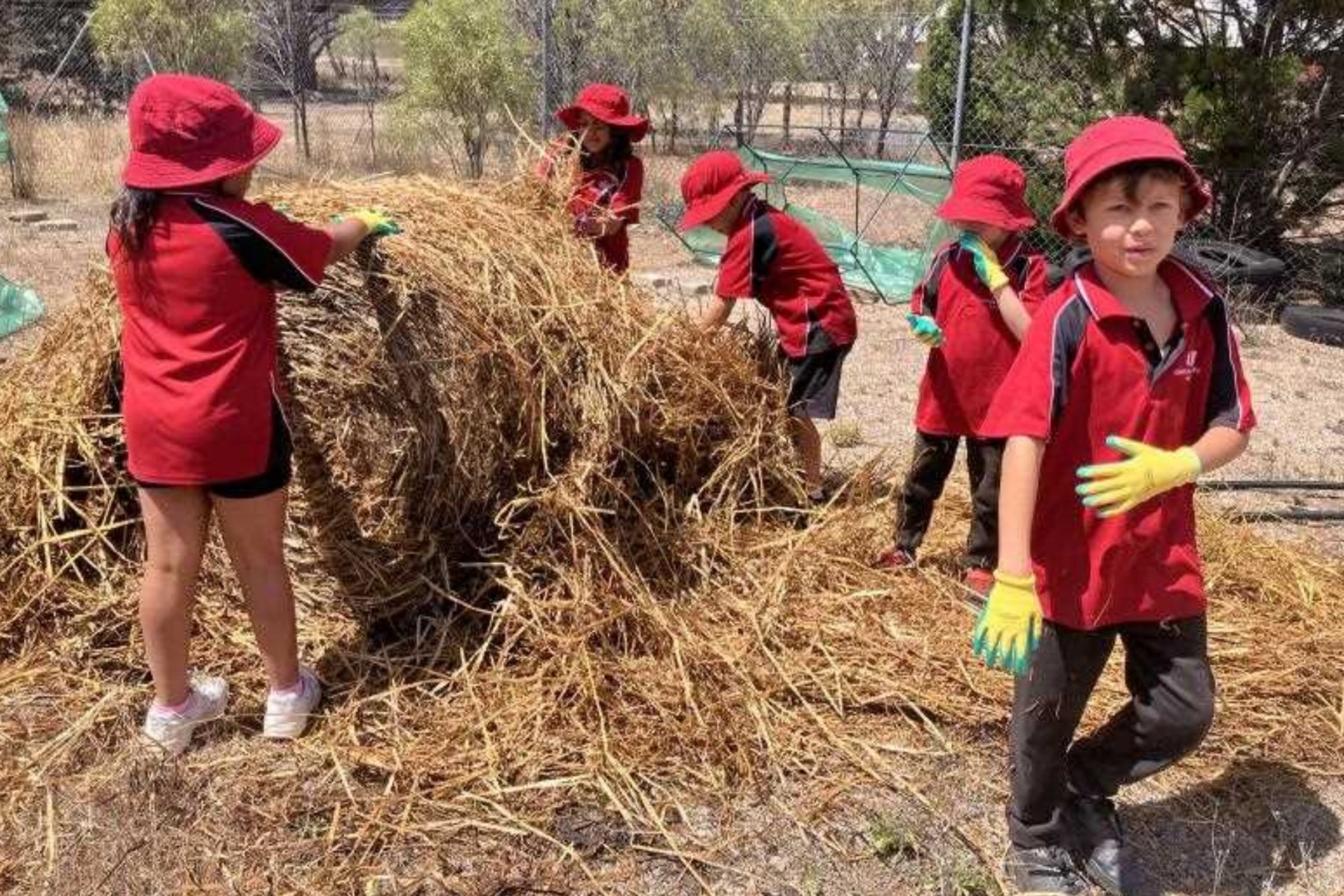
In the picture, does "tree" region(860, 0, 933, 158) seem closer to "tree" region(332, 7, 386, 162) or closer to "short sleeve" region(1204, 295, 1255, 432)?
"tree" region(332, 7, 386, 162)

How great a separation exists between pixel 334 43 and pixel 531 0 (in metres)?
16.8

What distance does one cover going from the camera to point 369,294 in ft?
10.4

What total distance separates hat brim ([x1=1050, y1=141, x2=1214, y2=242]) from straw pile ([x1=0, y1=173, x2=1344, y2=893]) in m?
1.41

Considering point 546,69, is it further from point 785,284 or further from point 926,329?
point 926,329

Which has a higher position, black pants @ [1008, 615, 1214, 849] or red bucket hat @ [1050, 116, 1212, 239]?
red bucket hat @ [1050, 116, 1212, 239]

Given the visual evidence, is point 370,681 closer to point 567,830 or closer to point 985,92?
point 567,830

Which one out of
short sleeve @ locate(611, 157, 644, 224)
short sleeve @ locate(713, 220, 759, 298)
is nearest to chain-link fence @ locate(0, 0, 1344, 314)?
short sleeve @ locate(611, 157, 644, 224)

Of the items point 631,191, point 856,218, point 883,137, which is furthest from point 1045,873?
point 883,137

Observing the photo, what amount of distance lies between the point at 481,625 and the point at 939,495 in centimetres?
158

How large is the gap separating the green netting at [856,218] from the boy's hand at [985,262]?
15.2 feet

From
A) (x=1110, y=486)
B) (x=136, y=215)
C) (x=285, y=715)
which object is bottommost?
(x=285, y=715)

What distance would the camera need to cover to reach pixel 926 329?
3709 mm

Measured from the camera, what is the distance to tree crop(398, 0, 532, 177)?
46.8ft

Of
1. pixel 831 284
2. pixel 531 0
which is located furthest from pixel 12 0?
pixel 831 284
